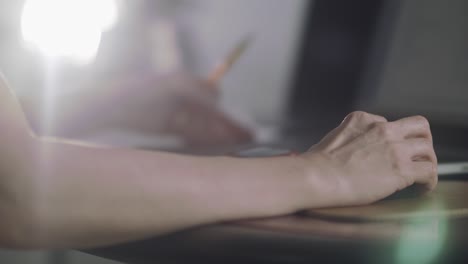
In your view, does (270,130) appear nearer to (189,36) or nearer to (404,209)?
(189,36)

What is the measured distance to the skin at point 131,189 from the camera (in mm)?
432

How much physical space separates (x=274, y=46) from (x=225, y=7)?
0.18 m

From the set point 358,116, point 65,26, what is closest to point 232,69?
point 65,26

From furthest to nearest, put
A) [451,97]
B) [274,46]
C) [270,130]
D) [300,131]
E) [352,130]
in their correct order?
[274,46], [270,130], [300,131], [451,97], [352,130]

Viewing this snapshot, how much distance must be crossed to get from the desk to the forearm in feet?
0.04

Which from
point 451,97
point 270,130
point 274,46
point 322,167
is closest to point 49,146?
point 322,167

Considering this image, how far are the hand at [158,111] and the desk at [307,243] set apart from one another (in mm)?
745

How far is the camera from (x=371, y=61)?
4.52 feet

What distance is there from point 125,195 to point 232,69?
51.6 inches

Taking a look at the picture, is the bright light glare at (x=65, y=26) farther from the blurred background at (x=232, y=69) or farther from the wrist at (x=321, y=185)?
the wrist at (x=321, y=185)

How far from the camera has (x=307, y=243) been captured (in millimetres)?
426

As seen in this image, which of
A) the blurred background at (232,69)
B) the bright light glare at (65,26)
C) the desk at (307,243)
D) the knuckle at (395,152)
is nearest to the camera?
the desk at (307,243)

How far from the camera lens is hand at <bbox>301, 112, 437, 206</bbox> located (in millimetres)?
505

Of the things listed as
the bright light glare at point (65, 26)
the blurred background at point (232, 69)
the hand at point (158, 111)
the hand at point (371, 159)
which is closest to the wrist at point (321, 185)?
the hand at point (371, 159)
